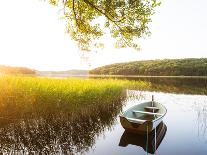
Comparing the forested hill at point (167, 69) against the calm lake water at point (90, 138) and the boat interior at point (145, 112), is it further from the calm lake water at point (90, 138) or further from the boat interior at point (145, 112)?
the calm lake water at point (90, 138)

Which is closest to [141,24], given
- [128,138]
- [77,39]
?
Answer: [77,39]

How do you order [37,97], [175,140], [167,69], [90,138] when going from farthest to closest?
[167,69] → [37,97] → [175,140] → [90,138]

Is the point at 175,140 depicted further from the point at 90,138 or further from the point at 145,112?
the point at 90,138

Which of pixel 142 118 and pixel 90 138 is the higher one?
pixel 142 118

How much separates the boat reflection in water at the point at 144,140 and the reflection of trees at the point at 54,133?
1472 millimetres

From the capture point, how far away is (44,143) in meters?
11.1

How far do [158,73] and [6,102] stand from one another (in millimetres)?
109180

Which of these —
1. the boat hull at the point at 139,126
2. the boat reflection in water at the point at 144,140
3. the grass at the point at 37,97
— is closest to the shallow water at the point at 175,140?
the boat reflection in water at the point at 144,140

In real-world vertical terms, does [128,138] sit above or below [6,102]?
below

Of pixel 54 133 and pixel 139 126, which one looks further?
pixel 54 133

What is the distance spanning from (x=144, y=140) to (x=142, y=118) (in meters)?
3.98

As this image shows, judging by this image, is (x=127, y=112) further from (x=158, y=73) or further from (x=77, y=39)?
(x=158, y=73)

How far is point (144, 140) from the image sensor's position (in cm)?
1221

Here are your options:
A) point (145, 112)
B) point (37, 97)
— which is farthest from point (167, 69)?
point (37, 97)
